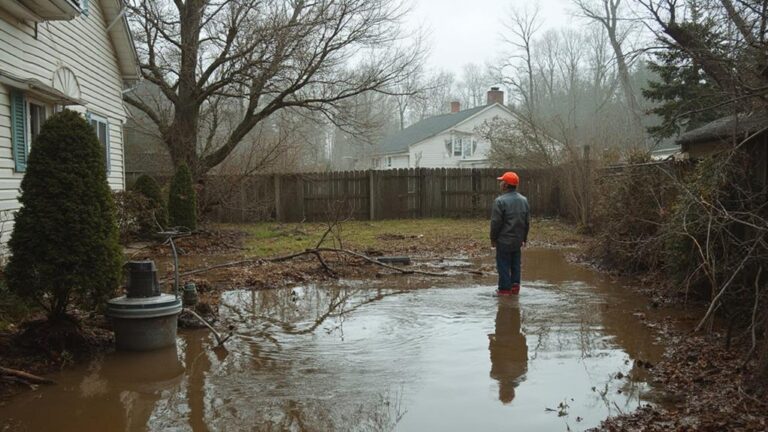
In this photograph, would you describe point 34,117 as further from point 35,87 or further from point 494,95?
point 494,95

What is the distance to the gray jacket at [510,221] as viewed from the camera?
907cm

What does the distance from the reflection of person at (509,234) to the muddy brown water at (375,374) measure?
0.49m

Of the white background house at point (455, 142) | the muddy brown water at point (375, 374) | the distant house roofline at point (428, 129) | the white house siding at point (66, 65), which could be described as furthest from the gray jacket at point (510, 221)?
the white background house at point (455, 142)

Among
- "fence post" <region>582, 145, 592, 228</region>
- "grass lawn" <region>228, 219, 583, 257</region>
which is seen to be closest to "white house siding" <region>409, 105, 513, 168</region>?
"grass lawn" <region>228, 219, 583, 257</region>

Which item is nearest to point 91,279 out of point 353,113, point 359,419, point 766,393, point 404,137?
point 359,419

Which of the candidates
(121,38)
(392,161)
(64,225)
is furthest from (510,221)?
(392,161)

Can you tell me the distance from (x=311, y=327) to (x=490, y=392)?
289 cm

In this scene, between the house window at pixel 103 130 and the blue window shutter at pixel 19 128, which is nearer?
the blue window shutter at pixel 19 128

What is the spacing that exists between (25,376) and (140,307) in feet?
3.78

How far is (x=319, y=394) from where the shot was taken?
5.06 metres

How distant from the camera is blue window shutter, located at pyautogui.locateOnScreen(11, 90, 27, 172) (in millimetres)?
10094

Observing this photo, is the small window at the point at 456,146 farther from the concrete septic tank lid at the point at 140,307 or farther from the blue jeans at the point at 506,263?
the concrete septic tank lid at the point at 140,307

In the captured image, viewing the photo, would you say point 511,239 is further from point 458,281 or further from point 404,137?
point 404,137

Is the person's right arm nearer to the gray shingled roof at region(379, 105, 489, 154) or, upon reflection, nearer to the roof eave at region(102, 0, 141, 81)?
the roof eave at region(102, 0, 141, 81)
